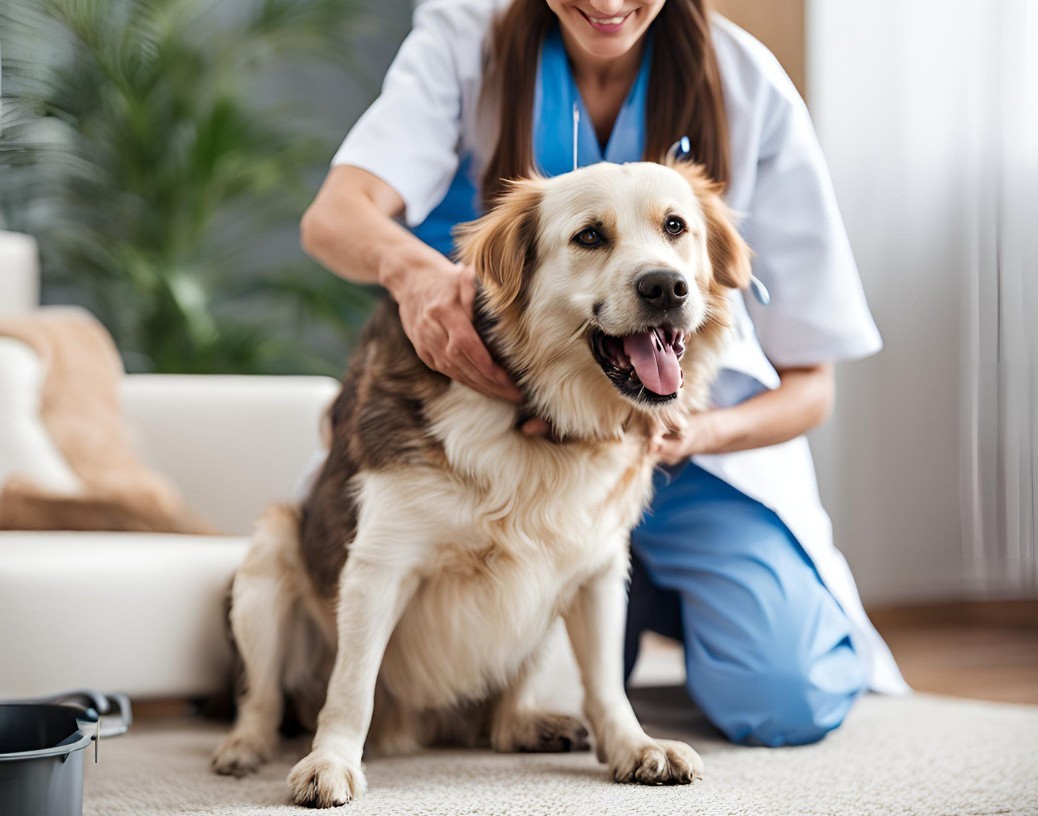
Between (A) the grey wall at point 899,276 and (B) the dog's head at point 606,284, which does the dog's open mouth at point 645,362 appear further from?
(A) the grey wall at point 899,276

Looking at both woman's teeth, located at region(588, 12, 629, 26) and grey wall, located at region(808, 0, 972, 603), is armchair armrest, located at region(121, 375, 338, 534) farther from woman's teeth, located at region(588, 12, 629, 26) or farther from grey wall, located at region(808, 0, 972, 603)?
grey wall, located at region(808, 0, 972, 603)

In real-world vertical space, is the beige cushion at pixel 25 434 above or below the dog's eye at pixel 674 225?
below

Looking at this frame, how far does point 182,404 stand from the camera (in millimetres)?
2191

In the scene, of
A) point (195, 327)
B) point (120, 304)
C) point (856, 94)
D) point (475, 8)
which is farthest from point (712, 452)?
point (120, 304)

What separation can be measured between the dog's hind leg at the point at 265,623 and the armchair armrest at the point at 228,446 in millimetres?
611

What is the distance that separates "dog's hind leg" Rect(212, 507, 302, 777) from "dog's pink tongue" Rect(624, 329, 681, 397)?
0.63 m

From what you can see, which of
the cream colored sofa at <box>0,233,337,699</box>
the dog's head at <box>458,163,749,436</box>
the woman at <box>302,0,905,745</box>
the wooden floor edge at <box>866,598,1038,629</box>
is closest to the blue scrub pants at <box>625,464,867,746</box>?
the woman at <box>302,0,905,745</box>

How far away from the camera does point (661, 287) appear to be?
3.78ft

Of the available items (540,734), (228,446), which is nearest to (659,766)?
(540,734)

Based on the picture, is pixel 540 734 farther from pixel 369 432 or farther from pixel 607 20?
pixel 607 20

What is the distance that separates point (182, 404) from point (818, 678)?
4.14 feet

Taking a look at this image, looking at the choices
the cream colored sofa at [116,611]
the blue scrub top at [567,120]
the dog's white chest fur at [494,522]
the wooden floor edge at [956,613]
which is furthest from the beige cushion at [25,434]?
the wooden floor edge at [956,613]

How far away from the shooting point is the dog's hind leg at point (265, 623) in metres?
1.55

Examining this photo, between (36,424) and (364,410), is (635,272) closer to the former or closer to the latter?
(364,410)
